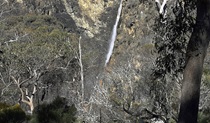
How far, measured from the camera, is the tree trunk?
18.9ft

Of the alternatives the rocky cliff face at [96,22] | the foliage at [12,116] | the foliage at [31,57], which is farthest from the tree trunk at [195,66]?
the rocky cliff face at [96,22]

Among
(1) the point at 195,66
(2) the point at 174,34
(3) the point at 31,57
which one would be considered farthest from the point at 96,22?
(1) the point at 195,66

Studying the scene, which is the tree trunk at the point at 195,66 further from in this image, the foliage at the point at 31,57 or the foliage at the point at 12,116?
the foliage at the point at 31,57

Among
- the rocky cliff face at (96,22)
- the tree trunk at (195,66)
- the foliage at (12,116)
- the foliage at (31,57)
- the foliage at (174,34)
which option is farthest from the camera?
the rocky cliff face at (96,22)

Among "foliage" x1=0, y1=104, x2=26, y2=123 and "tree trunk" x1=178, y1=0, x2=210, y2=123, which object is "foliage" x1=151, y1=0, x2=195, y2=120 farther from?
"foliage" x1=0, y1=104, x2=26, y2=123

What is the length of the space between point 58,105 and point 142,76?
3917 millimetres

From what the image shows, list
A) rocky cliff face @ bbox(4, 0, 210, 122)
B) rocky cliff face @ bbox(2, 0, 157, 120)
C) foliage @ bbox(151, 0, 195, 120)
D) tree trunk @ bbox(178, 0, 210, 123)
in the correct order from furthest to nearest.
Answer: rocky cliff face @ bbox(2, 0, 157, 120) → rocky cliff face @ bbox(4, 0, 210, 122) → foliage @ bbox(151, 0, 195, 120) → tree trunk @ bbox(178, 0, 210, 123)

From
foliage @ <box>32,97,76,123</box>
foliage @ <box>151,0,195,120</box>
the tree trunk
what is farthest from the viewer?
foliage @ <box>32,97,76,123</box>

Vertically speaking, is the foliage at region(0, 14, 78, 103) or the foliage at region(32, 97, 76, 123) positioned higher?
the foliage at region(0, 14, 78, 103)

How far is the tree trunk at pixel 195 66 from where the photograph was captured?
5766 mm

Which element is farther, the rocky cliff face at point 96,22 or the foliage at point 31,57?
the rocky cliff face at point 96,22

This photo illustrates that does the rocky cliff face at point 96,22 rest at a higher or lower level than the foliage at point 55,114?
higher

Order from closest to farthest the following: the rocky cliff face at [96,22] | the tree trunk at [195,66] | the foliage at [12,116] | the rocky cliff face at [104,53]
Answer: the tree trunk at [195,66] → the foliage at [12,116] → the rocky cliff face at [104,53] → the rocky cliff face at [96,22]

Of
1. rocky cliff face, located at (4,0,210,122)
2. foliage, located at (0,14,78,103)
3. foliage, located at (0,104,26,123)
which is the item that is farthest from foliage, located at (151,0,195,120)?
foliage, located at (0,14,78,103)
